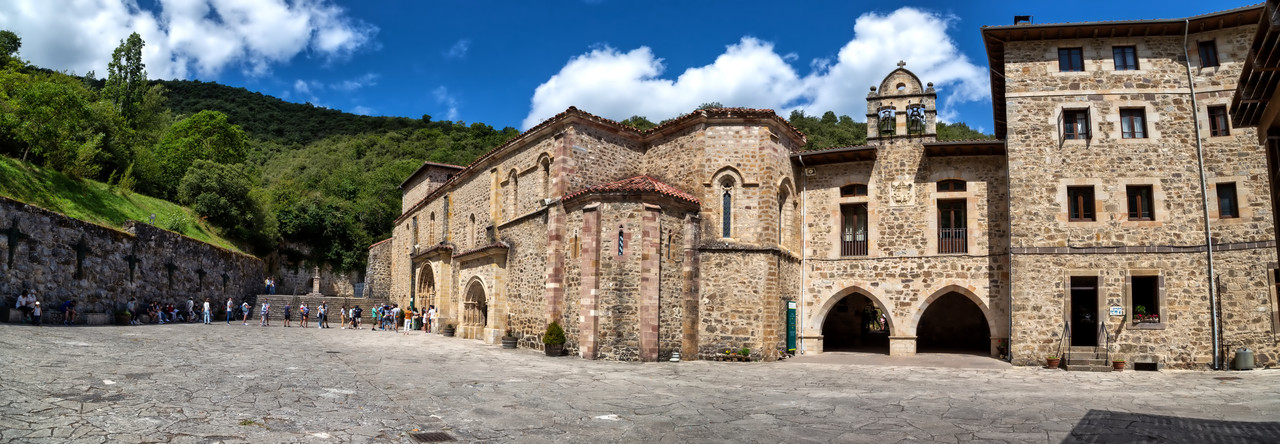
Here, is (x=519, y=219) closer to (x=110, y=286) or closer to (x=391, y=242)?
(x=110, y=286)

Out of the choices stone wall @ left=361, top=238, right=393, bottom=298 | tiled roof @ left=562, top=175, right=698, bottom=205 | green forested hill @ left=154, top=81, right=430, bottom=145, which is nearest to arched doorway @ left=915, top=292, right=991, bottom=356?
tiled roof @ left=562, top=175, right=698, bottom=205

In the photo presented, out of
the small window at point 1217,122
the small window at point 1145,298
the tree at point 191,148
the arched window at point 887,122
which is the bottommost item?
the small window at point 1145,298

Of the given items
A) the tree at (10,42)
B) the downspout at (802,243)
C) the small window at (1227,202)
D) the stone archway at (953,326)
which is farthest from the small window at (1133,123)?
the tree at (10,42)

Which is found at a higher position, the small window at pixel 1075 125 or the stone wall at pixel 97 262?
the small window at pixel 1075 125

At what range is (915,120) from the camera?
882 inches

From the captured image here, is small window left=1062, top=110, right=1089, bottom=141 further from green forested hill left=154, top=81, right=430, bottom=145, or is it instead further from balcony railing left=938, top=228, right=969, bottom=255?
green forested hill left=154, top=81, right=430, bottom=145

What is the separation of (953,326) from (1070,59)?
1060cm

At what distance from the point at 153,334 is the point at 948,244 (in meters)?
25.3

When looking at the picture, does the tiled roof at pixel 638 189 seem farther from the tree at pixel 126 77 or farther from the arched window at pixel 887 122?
the tree at pixel 126 77

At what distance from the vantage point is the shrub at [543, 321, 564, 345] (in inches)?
781

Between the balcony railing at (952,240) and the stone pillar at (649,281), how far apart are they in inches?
372

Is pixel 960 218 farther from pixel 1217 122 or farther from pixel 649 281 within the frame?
pixel 649 281

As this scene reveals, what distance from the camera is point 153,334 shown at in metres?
20.9

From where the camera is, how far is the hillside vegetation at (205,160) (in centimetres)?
2820
